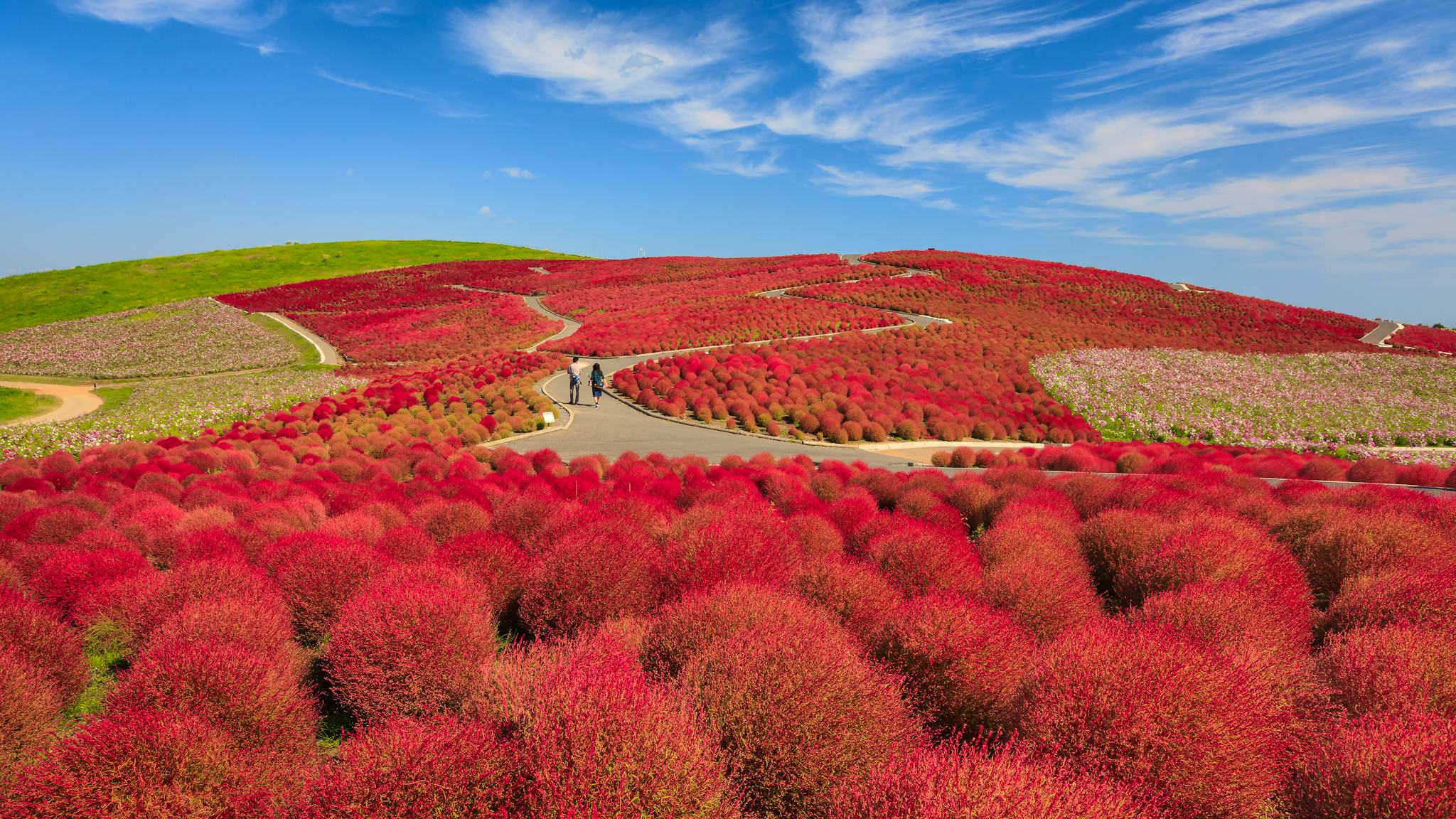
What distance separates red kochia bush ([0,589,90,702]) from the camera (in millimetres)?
4641

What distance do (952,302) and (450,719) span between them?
44.5 meters

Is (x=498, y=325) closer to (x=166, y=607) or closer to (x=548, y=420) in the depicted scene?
(x=548, y=420)

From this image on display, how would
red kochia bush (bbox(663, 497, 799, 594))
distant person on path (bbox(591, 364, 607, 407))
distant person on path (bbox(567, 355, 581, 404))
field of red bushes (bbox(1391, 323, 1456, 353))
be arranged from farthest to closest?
field of red bushes (bbox(1391, 323, 1456, 353))
distant person on path (bbox(591, 364, 607, 407))
distant person on path (bbox(567, 355, 581, 404))
red kochia bush (bbox(663, 497, 799, 594))

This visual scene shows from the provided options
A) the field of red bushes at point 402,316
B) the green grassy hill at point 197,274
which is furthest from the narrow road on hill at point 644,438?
the green grassy hill at point 197,274

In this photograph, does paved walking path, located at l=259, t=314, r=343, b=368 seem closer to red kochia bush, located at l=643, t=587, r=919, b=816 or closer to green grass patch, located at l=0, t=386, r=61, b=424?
green grass patch, located at l=0, t=386, r=61, b=424

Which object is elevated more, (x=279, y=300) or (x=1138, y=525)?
(x=279, y=300)

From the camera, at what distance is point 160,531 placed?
7.70m

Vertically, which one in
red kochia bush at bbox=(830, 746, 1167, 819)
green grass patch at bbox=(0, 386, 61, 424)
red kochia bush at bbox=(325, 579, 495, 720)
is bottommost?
green grass patch at bbox=(0, 386, 61, 424)

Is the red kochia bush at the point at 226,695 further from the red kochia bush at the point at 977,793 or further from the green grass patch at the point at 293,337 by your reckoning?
the green grass patch at the point at 293,337

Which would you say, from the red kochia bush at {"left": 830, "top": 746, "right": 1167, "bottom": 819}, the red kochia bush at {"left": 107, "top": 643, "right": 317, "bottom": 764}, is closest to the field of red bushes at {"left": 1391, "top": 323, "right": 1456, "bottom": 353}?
the red kochia bush at {"left": 830, "top": 746, "right": 1167, "bottom": 819}

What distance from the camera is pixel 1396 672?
4.12 m

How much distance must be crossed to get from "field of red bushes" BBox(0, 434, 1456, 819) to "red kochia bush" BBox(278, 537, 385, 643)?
2cm

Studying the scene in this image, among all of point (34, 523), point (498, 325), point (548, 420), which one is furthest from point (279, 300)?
point (34, 523)

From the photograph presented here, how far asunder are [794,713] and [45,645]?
17.8 feet
